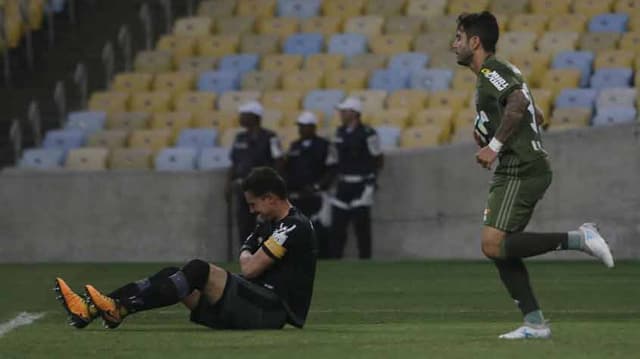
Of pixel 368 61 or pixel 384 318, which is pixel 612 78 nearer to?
pixel 368 61

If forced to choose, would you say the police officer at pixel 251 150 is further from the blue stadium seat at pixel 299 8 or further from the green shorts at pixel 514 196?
the green shorts at pixel 514 196

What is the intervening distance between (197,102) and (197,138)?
825 millimetres

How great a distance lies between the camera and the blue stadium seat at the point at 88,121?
23.8m

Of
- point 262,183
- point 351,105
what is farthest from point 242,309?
point 351,105

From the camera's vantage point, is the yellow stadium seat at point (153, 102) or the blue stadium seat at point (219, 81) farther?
the blue stadium seat at point (219, 81)

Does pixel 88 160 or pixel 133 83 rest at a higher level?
pixel 133 83

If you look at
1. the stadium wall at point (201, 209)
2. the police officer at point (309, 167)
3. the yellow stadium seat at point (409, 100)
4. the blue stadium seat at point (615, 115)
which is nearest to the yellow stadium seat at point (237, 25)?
the yellow stadium seat at point (409, 100)

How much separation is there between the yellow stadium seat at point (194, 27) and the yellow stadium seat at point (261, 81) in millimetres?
1414

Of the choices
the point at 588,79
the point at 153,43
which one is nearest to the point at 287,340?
the point at 588,79

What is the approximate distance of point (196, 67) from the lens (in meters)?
24.7

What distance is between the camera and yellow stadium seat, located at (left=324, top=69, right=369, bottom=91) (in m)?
23.6

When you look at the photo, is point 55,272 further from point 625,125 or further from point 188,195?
point 625,125

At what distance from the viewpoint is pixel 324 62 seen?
79.2 ft

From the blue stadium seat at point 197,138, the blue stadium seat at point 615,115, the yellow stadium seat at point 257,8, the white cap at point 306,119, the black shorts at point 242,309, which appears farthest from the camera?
the yellow stadium seat at point 257,8
